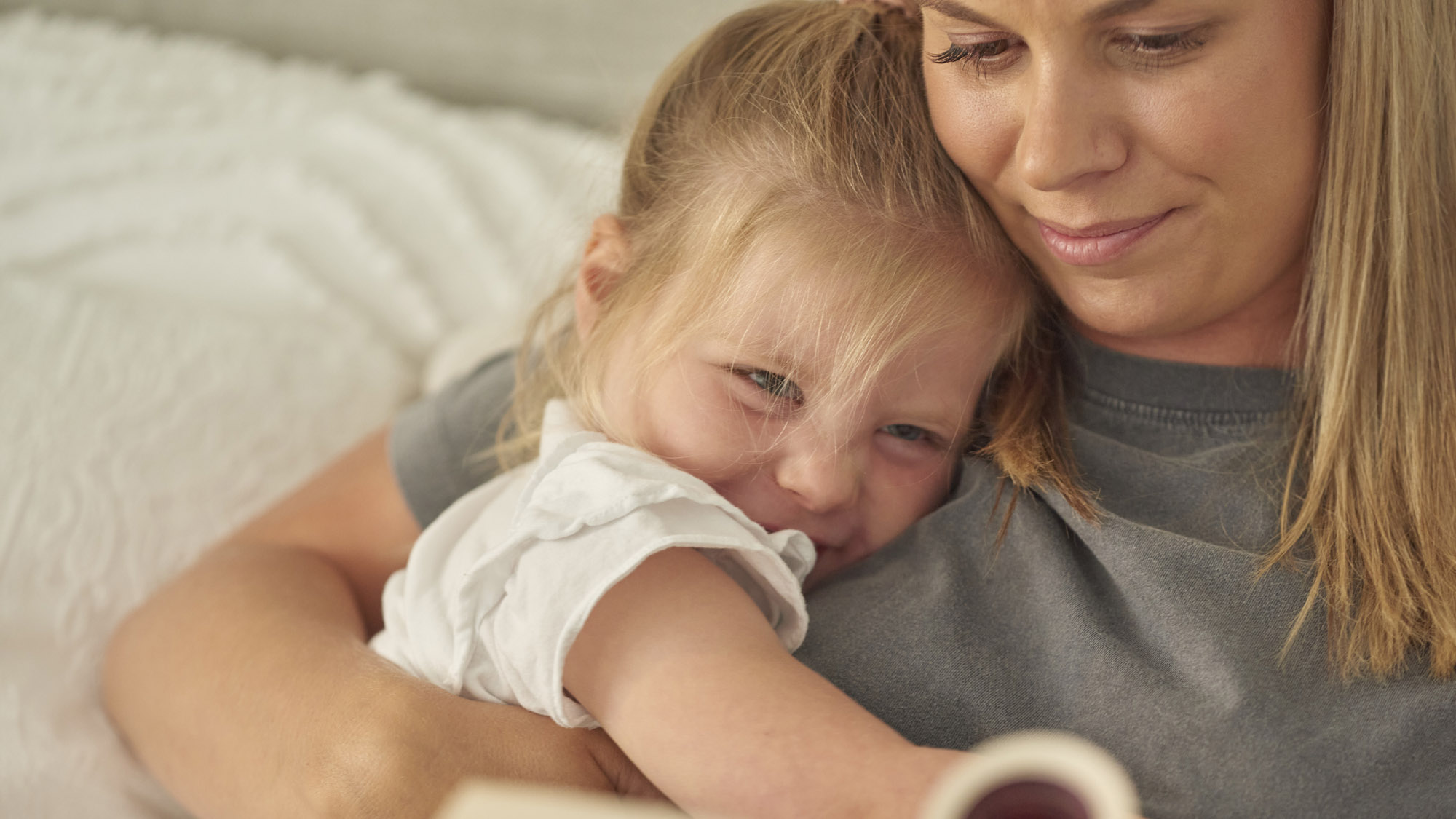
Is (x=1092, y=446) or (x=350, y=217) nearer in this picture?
(x=1092, y=446)

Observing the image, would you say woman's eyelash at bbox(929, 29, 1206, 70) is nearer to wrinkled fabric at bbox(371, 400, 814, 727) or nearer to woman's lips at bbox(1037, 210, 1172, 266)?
woman's lips at bbox(1037, 210, 1172, 266)

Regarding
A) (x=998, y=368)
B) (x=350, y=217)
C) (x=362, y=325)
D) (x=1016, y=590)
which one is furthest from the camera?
(x=350, y=217)

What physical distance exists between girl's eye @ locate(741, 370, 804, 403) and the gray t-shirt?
5.8 inches

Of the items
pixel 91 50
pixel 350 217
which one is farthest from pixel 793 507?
pixel 91 50

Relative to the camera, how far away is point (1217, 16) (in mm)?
780

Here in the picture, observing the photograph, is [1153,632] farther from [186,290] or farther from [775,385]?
[186,290]

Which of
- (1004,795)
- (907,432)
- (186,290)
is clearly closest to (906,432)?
(907,432)

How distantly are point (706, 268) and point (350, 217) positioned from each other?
0.83 m

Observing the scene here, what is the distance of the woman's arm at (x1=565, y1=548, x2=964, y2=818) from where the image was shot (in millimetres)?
665

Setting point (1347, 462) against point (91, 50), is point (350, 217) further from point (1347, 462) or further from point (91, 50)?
point (1347, 462)

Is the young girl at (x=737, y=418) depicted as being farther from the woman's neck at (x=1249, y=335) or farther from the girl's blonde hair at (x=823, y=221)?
the woman's neck at (x=1249, y=335)

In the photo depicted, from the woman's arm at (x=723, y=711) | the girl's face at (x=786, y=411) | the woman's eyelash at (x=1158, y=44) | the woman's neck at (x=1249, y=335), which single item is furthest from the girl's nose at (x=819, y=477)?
the woman's eyelash at (x=1158, y=44)

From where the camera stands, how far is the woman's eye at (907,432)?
0.97 meters

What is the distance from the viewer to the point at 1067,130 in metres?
0.81
